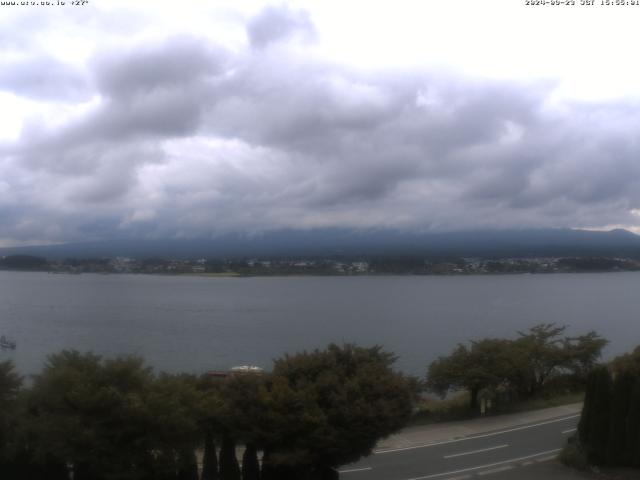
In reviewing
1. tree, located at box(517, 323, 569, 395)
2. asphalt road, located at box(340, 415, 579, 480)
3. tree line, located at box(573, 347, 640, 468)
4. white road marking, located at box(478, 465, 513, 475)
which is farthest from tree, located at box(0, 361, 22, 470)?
tree, located at box(517, 323, 569, 395)

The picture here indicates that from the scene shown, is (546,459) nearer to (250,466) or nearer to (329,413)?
(329,413)

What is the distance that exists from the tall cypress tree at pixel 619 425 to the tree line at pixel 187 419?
4.91m

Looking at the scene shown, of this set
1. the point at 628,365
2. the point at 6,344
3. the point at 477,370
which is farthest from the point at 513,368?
the point at 6,344

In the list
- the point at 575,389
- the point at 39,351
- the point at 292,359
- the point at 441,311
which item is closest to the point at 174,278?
the point at 441,311

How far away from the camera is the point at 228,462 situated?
13.0 m

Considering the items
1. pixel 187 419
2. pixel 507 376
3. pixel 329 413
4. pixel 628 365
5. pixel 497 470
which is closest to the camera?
pixel 187 419

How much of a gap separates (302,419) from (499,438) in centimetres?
883

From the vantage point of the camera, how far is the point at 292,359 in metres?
14.0

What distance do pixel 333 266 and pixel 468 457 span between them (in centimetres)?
13285

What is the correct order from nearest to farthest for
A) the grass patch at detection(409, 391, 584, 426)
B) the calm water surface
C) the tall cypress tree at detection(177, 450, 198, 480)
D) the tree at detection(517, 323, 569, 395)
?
the tall cypress tree at detection(177, 450, 198, 480) < the grass patch at detection(409, 391, 584, 426) < the tree at detection(517, 323, 569, 395) < the calm water surface

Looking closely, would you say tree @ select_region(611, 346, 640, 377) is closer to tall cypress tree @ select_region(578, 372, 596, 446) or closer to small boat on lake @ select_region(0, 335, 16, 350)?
tall cypress tree @ select_region(578, 372, 596, 446)

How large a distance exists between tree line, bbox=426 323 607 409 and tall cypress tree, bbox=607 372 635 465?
833 centimetres

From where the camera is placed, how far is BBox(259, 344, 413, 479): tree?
12.5 meters

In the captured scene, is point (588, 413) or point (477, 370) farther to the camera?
point (477, 370)
